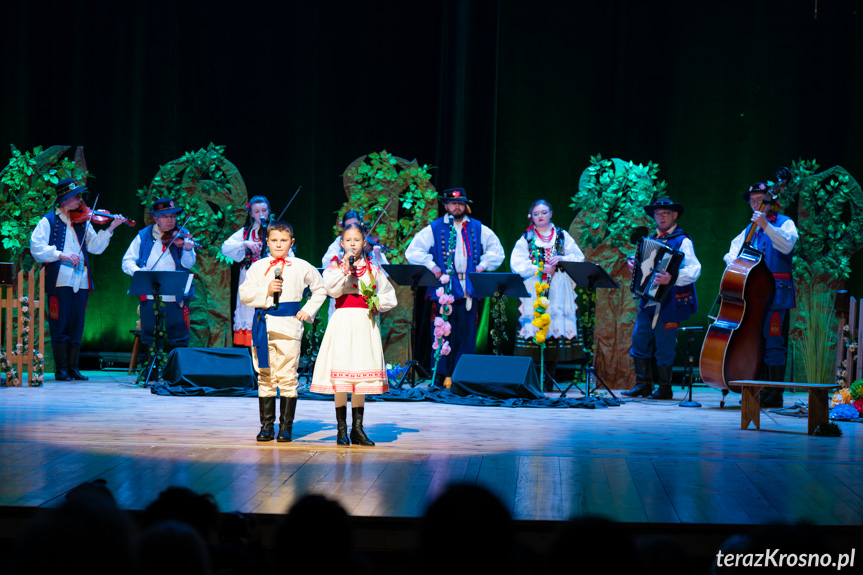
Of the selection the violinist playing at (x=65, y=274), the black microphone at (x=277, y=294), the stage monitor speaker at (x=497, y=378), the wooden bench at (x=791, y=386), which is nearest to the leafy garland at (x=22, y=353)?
the violinist playing at (x=65, y=274)

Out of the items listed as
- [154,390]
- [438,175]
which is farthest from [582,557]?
[438,175]

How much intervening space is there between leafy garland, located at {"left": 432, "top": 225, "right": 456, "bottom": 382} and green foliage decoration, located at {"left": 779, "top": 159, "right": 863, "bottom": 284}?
3.21 meters

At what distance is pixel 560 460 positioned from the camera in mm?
4480

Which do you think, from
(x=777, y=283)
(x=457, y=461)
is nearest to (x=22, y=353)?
(x=457, y=461)

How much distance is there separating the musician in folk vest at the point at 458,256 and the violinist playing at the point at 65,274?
2.93 metres

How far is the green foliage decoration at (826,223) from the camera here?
337 inches

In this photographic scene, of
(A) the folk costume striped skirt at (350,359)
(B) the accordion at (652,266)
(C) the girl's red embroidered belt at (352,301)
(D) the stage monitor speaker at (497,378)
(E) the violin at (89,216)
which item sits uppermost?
(E) the violin at (89,216)

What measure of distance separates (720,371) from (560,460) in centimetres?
263

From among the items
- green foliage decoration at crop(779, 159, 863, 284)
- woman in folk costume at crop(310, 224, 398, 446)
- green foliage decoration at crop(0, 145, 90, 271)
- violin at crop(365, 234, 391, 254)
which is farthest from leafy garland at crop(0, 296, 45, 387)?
green foliage decoration at crop(779, 159, 863, 284)

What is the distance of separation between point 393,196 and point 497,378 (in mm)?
2480

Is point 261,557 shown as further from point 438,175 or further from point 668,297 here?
point 438,175

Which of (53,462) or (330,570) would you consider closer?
(330,570)

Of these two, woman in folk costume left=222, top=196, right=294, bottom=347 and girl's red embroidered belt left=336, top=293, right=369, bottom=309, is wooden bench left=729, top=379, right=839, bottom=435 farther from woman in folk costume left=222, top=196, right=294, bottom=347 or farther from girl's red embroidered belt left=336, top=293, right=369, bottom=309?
woman in folk costume left=222, top=196, right=294, bottom=347

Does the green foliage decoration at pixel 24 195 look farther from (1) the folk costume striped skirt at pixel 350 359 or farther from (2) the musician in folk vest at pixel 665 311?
(2) the musician in folk vest at pixel 665 311
